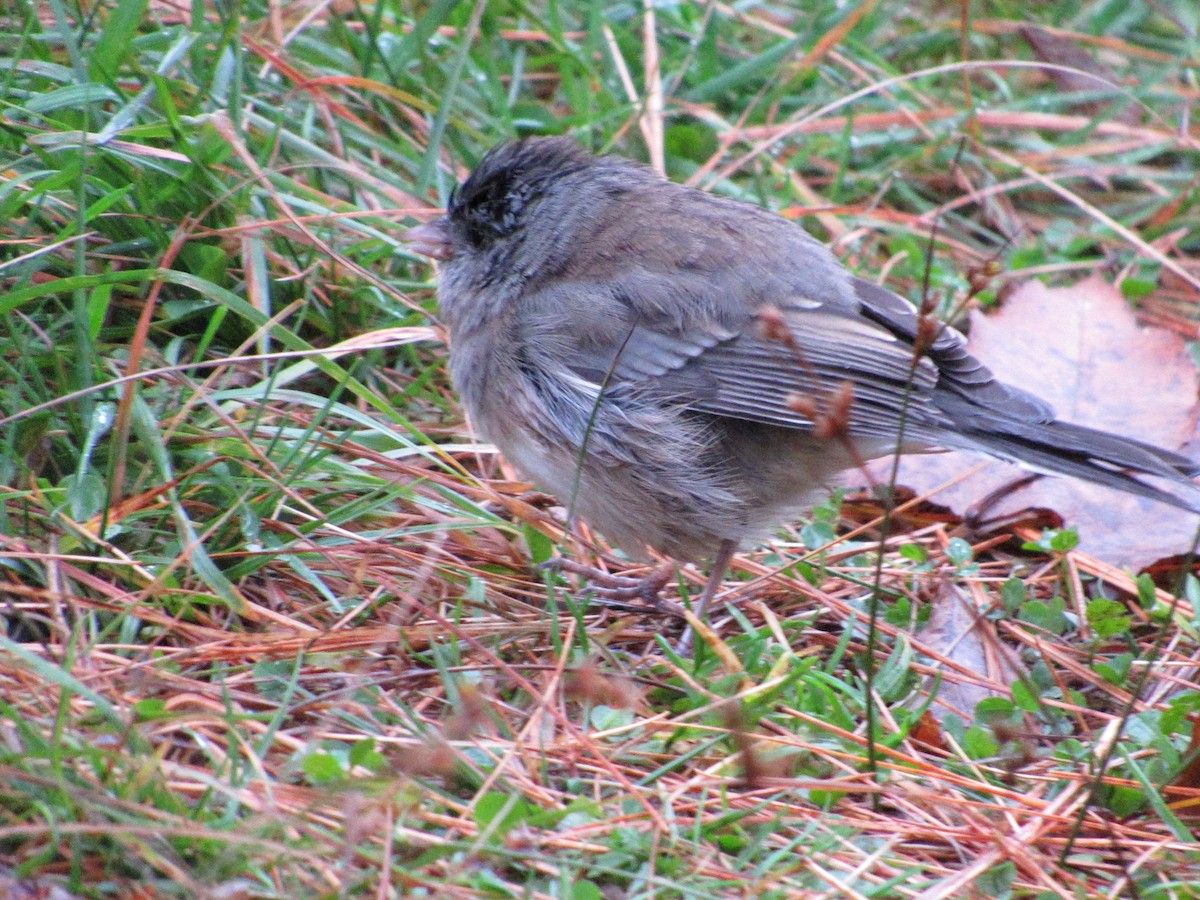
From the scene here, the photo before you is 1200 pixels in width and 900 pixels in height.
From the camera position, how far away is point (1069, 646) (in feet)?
8.87

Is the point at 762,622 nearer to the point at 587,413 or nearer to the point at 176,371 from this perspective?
the point at 587,413

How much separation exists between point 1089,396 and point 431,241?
1.79m

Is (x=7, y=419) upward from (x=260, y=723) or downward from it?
upward

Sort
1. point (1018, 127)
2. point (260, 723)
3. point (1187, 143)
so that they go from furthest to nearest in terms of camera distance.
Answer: point (1018, 127) → point (1187, 143) → point (260, 723)

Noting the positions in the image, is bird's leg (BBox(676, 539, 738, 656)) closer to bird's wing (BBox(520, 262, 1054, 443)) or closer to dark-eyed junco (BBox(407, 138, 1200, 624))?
dark-eyed junco (BBox(407, 138, 1200, 624))

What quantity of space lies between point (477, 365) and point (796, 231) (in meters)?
0.84

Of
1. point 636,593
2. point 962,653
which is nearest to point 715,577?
point 636,593

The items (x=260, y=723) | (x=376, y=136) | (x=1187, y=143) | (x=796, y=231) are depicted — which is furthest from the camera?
(x=1187, y=143)

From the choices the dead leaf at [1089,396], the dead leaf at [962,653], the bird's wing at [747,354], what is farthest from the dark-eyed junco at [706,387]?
the dead leaf at [962,653]

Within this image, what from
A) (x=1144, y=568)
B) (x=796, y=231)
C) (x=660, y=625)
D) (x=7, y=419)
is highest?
(x=796, y=231)

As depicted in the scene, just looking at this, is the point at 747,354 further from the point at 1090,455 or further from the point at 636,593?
the point at 1090,455

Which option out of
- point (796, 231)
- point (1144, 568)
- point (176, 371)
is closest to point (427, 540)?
point (176, 371)

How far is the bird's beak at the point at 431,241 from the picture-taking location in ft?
10.3

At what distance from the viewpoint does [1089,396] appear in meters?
3.39
